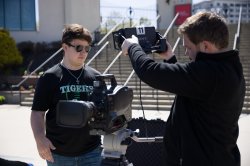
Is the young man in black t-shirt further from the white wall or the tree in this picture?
the white wall

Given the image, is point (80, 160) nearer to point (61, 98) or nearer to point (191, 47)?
point (61, 98)

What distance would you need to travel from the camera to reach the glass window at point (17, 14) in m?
20.6

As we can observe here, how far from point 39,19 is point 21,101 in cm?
775

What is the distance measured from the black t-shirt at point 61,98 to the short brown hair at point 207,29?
930 mm

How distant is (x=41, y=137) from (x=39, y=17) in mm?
18500

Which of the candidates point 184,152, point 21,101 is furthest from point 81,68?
point 21,101

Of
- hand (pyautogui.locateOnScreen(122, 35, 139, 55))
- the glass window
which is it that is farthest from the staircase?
hand (pyautogui.locateOnScreen(122, 35, 139, 55))

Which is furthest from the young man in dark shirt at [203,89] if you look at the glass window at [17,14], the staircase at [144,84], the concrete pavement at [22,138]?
the glass window at [17,14]

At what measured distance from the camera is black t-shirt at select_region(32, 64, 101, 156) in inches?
113

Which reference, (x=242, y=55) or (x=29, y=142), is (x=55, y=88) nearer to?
(x=29, y=142)

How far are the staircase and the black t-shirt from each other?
5984mm

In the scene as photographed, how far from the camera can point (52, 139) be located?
2.94 meters

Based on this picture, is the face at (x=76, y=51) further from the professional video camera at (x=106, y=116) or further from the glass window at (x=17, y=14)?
→ the glass window at (x=17, y=14)

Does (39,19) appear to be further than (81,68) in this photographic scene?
Yes
